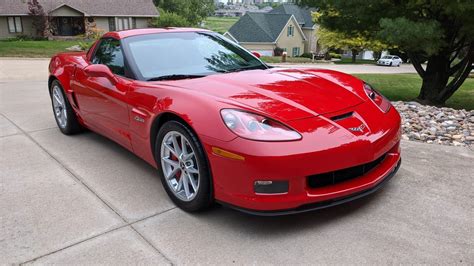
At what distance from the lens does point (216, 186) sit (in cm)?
270

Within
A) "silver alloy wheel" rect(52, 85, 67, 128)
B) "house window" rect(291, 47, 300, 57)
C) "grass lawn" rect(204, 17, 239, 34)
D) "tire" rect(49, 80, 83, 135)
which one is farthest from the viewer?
"grass lawn" rect(204, 17, 239, 34)

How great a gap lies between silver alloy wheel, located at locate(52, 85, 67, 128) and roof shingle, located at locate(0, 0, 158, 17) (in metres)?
35.2

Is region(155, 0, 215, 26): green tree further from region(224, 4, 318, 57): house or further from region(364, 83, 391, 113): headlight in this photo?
region(364, 83, 391, 113): headlight

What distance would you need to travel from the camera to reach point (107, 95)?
381cm

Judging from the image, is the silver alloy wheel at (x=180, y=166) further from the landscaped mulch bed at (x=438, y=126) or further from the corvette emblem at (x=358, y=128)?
the landscaped mulch bed at (x=438, y=126)

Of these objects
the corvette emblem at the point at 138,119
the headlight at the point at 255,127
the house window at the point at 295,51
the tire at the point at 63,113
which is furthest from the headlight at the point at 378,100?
the house window at the point at 295,51

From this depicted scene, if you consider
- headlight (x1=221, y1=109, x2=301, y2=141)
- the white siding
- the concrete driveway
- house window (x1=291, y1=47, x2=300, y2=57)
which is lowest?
house window (x1=291, y1=47, x2=300, y2=57)

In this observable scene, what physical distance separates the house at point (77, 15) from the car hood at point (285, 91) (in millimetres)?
37854

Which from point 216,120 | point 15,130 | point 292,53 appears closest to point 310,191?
point 216,120

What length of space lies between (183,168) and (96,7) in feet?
135

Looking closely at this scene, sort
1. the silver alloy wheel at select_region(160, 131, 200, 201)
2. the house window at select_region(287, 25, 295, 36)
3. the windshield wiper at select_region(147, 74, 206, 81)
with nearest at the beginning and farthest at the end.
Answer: the silver alloy wheel at select_region(160, 131, 200, 201) → the windshield wiper at select_region(147, 74, 206, 81) → the house window at select_region(287, 25, 295, 36)

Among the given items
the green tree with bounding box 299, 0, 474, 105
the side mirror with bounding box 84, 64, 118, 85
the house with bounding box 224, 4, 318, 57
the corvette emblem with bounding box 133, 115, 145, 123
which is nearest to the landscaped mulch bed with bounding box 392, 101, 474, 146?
the green tree with bounding box 299, 0, 474, 105

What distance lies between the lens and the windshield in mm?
3609

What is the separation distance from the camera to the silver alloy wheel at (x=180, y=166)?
2.90 meters
